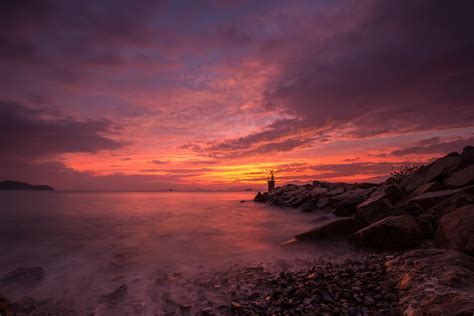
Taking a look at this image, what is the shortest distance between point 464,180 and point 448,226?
613cm

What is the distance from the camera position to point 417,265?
15.0ft

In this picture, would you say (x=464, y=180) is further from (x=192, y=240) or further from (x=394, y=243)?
(x=192, y=240)

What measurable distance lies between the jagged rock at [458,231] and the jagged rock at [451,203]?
1940 millimetres

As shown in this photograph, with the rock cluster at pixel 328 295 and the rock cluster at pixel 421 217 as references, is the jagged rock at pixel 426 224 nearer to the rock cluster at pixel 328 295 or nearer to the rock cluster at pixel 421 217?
the rock cluster at pixel 421 217

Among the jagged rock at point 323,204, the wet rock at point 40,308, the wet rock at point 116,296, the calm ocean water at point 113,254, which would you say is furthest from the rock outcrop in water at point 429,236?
the jagged rock at point 323,204

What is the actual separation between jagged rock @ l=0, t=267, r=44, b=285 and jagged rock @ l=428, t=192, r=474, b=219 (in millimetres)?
12144

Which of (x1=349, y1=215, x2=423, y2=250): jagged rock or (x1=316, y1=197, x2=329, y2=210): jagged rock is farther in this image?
(x1=316, y1=197, x2=329, y2=210): jagged rock

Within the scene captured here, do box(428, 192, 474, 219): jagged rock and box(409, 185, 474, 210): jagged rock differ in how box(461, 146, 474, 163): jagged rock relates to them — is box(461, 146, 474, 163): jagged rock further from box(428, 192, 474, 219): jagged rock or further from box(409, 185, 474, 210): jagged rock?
box(428, 192, 474, 219): jagged rock

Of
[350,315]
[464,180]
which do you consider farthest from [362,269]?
[464,180]

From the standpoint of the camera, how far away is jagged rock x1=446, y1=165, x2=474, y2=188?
10.2m

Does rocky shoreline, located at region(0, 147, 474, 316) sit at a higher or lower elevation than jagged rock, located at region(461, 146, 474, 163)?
lower

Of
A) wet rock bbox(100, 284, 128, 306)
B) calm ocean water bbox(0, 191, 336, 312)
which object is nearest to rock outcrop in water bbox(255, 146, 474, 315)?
calm ocean water bbox(0, 191, 336, 312)

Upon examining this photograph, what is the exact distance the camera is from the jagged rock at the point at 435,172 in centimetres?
1235

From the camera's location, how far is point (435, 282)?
3.79 m
